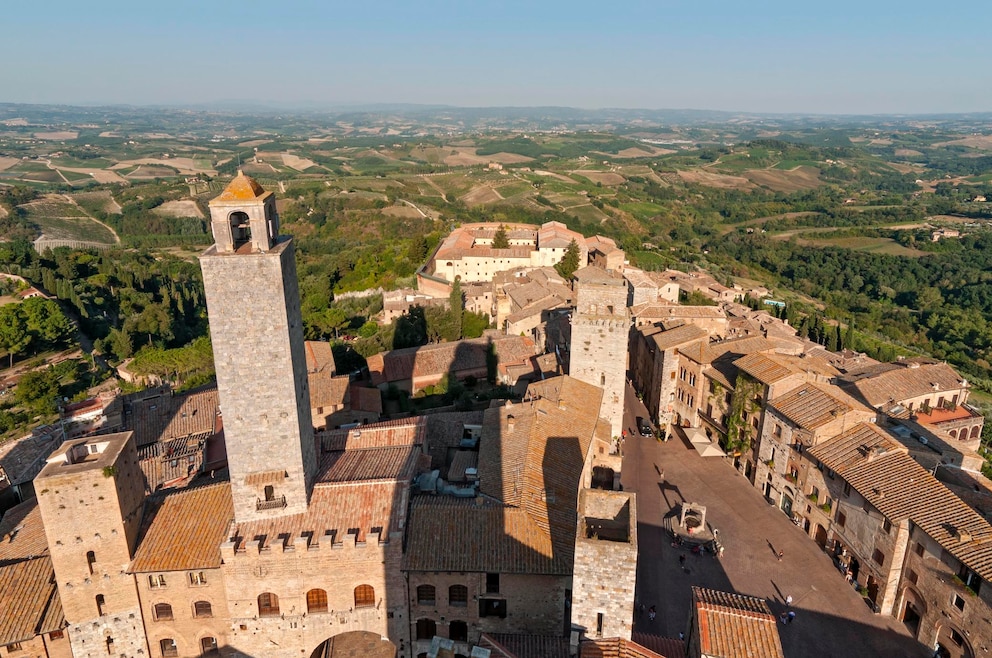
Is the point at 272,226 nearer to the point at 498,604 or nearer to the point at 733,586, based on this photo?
the point at 498,604

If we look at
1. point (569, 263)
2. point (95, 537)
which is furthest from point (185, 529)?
point (569, 263)

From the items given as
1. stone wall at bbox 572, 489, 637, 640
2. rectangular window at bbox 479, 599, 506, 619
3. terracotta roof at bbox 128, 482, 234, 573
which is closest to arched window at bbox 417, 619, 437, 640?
rectangular window at bbox 479, 599, 506, 619


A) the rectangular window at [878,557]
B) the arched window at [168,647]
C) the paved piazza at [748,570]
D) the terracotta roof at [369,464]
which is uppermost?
the terracotta roof at [369,464]

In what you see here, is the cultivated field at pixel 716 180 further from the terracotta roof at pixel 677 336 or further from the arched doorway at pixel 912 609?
the arched doorway at pixel 912 609

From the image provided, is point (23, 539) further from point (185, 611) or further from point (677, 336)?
point (677, 336)

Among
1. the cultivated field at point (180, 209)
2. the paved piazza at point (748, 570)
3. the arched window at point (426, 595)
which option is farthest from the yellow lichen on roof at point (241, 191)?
the cultivated field at point (180, 209)

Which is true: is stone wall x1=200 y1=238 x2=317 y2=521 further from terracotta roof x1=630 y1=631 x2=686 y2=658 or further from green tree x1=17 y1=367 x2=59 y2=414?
green tree x1=17 y1=367 x2=59 y2=414

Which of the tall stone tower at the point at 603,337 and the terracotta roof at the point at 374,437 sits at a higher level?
the tall stone tower at the point at 603,337
